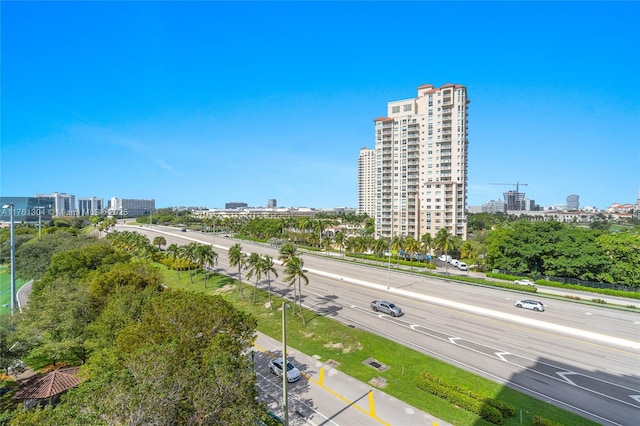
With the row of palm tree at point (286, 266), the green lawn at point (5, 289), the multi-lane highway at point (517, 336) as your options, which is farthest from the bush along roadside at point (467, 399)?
the green lawn at point (5, 289)

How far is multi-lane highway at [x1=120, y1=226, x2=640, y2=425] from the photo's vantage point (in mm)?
22098

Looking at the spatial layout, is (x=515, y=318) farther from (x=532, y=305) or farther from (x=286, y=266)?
(x=286, y=266)

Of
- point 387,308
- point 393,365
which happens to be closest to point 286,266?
point 387,308

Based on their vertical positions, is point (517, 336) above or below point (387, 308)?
below

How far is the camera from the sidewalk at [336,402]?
18.9m

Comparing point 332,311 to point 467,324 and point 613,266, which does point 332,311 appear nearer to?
point 467,324

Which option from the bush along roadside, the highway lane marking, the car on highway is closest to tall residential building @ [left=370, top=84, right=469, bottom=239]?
the highway lane marking

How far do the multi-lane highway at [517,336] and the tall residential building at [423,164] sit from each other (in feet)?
124

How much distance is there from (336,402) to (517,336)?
22.2m

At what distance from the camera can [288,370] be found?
23781 mm

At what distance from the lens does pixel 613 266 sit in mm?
48000

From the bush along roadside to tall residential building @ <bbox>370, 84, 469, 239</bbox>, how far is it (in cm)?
6914

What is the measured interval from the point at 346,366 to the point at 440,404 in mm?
7900

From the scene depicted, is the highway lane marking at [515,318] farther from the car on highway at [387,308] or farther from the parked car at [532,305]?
the car on highway at [387,308]
